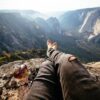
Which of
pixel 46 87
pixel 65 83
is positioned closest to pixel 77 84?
pixel 65 83

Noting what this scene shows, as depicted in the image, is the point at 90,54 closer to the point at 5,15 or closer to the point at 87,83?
the point at 5,15

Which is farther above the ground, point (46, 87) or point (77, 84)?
point (77, 84)

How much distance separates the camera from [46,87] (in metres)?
2.28

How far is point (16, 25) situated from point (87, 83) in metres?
143

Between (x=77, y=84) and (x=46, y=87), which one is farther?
(x=46, y=87)

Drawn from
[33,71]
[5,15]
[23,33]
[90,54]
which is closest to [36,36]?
[23,33]

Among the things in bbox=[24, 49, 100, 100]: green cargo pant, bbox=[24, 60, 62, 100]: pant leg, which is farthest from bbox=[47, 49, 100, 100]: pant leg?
bbox=[24, 60, 62, 100]: pant leg

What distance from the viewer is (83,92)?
1854 mm

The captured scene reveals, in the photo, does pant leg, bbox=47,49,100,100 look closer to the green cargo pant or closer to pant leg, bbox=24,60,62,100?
the green cargo pant

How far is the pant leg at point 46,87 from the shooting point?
2.16 metres

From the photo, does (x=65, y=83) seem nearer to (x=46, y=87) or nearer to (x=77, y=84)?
(x=77, y=84)

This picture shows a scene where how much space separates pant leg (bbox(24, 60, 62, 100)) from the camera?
Result: 2.16 meters

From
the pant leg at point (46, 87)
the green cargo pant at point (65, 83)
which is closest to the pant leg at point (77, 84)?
the green cargo pant at point (65, 83)

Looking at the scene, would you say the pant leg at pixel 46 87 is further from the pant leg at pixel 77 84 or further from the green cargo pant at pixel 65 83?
the pant leg at pixel 77 84
